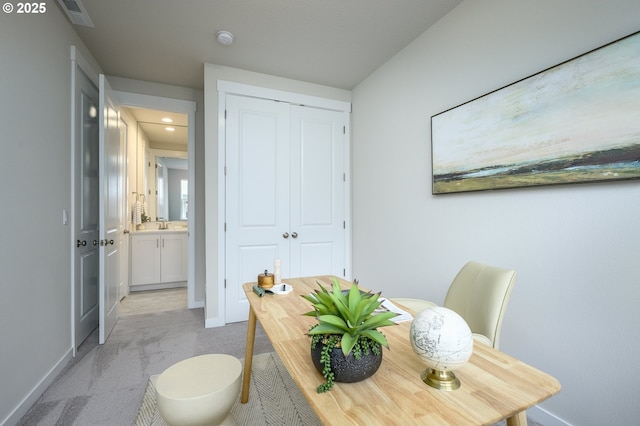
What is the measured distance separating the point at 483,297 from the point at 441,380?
0.83m

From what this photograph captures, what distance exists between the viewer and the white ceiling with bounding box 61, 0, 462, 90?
6.66 feet

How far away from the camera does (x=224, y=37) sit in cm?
236

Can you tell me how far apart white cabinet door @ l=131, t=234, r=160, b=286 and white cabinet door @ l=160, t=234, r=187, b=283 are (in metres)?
0.07

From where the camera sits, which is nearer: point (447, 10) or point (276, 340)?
point (276, 340)

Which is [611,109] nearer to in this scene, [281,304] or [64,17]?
[281,304]

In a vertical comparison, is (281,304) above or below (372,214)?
below

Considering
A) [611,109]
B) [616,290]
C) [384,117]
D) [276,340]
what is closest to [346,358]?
[276,340]

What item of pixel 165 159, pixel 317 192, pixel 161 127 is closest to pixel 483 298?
pixel 317 192

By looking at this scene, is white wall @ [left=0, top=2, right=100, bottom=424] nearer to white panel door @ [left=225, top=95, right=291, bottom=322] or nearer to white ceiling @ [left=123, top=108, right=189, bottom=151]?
white panel door @ [left=225, top=95, right=291, bottom=322]

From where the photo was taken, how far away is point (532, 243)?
5.20 feet

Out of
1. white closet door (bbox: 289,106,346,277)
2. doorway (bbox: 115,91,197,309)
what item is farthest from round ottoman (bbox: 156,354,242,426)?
doorway (bbox: 115,91,197,309)

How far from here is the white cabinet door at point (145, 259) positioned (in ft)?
13.3

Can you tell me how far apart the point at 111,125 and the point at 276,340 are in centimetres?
277

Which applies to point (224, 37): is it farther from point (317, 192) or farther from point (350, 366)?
point (350, 366)
